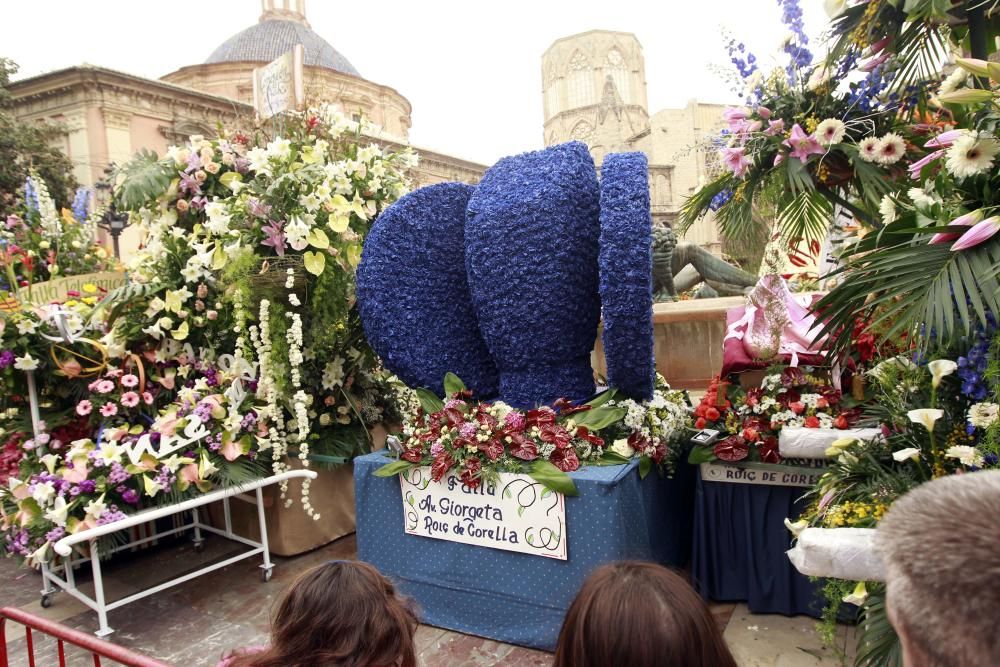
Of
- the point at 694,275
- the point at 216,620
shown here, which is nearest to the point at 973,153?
the point at 216,620

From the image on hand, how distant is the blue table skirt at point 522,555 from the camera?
2686mm

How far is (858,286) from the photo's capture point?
195cm

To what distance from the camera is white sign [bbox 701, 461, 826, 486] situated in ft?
9.45

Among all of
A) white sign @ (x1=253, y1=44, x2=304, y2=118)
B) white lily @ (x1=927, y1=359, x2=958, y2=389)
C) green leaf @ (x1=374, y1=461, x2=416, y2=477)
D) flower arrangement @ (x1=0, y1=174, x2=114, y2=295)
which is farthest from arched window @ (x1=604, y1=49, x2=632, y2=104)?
white lily @ (x1=927, y1=359, x2=958, y2=389)

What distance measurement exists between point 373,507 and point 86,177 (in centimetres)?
2048

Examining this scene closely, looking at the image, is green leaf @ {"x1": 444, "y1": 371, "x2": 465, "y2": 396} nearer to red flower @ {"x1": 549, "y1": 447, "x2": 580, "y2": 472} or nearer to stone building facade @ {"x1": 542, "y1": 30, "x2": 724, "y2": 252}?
red flower @ {"x1": 549, "y1": 447, "x2": 580, "y2": 472}

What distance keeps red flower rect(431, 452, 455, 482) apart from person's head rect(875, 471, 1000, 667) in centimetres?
234

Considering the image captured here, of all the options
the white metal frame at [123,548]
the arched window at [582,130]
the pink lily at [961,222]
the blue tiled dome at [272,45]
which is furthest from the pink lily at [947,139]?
the arched window at [582,130]

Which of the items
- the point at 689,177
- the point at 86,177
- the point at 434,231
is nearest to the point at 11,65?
the point at 86,177

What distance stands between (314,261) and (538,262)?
4.45ft

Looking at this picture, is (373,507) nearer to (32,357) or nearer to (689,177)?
(32,357)

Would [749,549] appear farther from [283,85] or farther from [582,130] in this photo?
[582,130]

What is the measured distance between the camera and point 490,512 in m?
2.88

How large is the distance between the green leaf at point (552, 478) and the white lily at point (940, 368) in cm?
133
